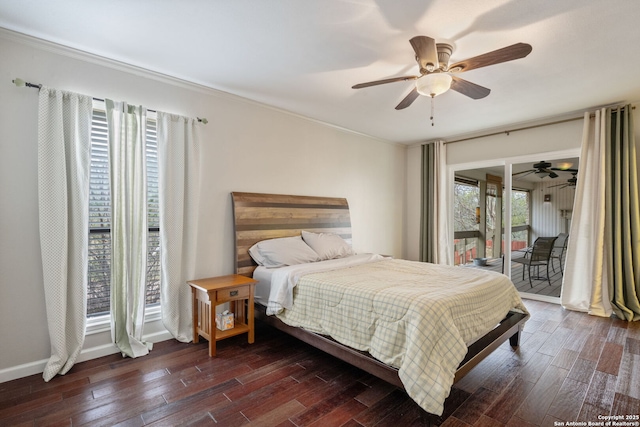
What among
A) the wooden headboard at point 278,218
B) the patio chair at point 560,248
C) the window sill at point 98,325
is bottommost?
the window sill at point 98,325

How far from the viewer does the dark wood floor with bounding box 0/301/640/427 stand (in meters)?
1.88

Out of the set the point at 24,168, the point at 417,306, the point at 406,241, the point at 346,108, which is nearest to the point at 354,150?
the point at 346,108

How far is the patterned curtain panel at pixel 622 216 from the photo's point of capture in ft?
11.7

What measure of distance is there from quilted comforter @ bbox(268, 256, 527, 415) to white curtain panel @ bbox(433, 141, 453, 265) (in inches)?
89.1

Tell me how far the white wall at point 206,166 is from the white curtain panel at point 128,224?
0.59ft

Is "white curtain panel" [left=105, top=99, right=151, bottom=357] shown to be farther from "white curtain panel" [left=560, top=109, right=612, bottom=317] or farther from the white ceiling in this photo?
"white curtain panel" [left=560, top=109, right=612, bottom=317]

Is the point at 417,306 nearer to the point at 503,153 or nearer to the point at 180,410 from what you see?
the point at 180,410

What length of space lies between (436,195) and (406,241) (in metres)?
1.06

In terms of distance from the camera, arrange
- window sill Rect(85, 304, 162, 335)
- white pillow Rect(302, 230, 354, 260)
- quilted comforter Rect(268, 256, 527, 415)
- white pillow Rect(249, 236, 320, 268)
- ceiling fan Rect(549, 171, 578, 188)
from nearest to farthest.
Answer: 1. quilted comforter Rect(268, 256, 527, 415)
2. window sill Rect(85, 304, 162, 335)
3. white pillow Rect(249, 236, 320, 268)
4. white pillow Rect(302, 230, 354, 260)
5. ceiling fan Rect(549, 171, 578, 188)

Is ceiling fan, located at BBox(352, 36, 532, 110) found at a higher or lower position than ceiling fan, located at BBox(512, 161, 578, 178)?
higher

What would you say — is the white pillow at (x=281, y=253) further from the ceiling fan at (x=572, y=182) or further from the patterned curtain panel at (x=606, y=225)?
the ceiling fan at (x=572, y=182)

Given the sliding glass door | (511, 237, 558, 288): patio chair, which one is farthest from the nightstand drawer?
(511, 237, 558, 288): patio chair

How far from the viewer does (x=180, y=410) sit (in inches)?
76.2

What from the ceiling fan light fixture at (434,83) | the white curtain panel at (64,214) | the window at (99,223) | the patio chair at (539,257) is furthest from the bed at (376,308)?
the patio chair at (539,257)
